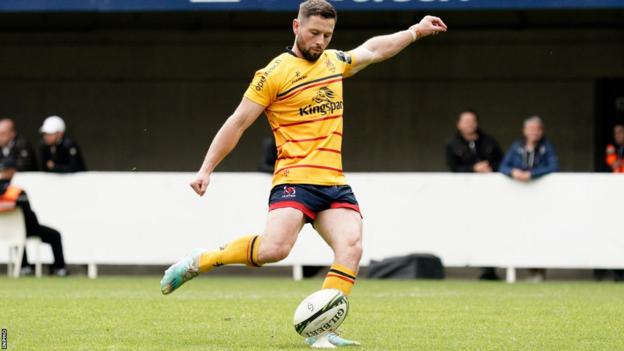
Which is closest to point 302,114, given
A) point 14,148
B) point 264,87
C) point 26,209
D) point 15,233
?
point 264,87

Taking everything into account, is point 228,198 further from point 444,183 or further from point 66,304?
point 66,304

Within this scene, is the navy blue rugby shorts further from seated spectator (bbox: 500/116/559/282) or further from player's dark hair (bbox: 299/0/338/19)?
seated spectator (bbox: 500/116/559/282)

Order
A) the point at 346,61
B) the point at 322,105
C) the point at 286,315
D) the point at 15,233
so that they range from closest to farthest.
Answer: the point at 322,105 → the point at 346,61 → the point at 286,315 → the point at 15,233

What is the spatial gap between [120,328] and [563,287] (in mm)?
6536

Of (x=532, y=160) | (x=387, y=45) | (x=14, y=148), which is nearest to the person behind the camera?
(x=387, y=45)

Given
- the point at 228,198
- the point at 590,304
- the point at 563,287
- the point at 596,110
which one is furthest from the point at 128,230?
the point at 596,110

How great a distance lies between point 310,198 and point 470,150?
8.43m

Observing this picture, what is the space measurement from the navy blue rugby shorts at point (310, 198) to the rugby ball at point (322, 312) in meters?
0.49

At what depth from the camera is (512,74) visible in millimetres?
20125

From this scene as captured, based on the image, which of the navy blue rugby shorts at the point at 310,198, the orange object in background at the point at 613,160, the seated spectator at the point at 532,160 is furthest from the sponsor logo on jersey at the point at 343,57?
the orange object in background at the point at 613,160

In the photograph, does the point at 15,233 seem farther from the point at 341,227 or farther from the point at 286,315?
the point at 341,227

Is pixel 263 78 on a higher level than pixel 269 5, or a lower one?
lower

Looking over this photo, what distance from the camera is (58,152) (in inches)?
635

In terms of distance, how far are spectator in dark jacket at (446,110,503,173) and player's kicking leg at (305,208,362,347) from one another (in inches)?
Result: 323
